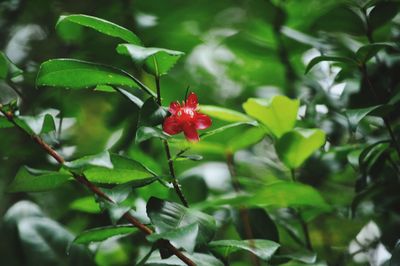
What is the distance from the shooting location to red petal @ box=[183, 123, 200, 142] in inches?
28.6

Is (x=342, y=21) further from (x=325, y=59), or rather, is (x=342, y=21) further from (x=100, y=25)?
(x=100, y=25)

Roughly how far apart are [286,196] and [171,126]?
32cm

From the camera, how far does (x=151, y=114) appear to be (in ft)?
2.18

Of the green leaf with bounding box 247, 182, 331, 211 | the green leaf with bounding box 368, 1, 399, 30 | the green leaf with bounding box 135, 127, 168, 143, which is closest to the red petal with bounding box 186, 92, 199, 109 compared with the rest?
the green leaf with bounding box 135, 127, 168, 143

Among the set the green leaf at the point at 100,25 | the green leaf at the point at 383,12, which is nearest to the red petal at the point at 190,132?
the green leaf at the point at 100,25

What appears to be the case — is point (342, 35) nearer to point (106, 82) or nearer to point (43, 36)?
point (106, 82)

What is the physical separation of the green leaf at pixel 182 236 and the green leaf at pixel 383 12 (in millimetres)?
610

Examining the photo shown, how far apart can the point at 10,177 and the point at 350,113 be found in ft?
2.98

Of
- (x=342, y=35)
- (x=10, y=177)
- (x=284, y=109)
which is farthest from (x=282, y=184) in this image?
(x=10, y=177)

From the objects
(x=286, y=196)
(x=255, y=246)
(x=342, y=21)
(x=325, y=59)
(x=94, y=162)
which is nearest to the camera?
(x=94, y=162)

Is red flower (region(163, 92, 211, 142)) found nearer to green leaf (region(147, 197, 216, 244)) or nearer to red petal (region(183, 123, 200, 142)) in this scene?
red petal (region(183, 123, 200, 142))

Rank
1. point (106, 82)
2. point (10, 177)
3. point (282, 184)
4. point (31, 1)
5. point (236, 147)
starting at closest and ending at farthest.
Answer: point (106, 82) → point (282, 184) → point (236, 147) → point (10, 177) → point (31, 1)

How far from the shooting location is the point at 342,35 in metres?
1.14

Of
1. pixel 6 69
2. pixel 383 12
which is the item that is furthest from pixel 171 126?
pixel 383 12
